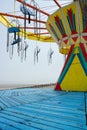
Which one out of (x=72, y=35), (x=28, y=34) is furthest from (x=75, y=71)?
(x=28, y=34)

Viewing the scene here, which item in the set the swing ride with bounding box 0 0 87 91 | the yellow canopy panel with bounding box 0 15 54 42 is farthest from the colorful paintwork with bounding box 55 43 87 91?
the yellow canopy panel with bounding box 0 15 54 42

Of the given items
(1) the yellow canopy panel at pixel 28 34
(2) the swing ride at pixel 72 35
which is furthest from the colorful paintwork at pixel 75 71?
(1) the yellow canopy panel at pixel 28 34

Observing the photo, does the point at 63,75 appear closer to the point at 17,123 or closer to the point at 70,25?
the point at 70,25

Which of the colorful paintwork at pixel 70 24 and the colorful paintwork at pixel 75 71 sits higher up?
the colorful paintwork at pixel 70 24

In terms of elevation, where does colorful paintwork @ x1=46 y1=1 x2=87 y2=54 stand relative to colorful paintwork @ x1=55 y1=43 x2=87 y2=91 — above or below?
above

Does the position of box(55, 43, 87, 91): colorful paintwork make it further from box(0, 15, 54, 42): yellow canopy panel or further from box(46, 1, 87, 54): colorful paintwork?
box(0, 15, 54, 42): yellow canopy panel

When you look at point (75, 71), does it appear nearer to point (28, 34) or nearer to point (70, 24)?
point (70, 24)

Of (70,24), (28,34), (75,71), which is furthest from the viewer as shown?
(28,34)

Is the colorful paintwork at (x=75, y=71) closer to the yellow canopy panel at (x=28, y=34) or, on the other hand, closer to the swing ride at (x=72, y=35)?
the swing ride at (x=72, y=35)

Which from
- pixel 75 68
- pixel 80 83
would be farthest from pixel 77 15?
pixel 80 83

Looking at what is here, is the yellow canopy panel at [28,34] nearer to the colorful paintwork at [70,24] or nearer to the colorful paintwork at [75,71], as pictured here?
the colorful paintwork at [70,24]

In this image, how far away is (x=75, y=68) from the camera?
12188mm

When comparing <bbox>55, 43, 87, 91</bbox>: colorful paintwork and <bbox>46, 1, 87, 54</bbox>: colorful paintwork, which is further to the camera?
<bbox>55, 43, 87, 91</bbox>: colorful paintwork

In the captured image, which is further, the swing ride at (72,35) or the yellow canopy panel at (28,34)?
the yellow canopy panel at (28,34)
